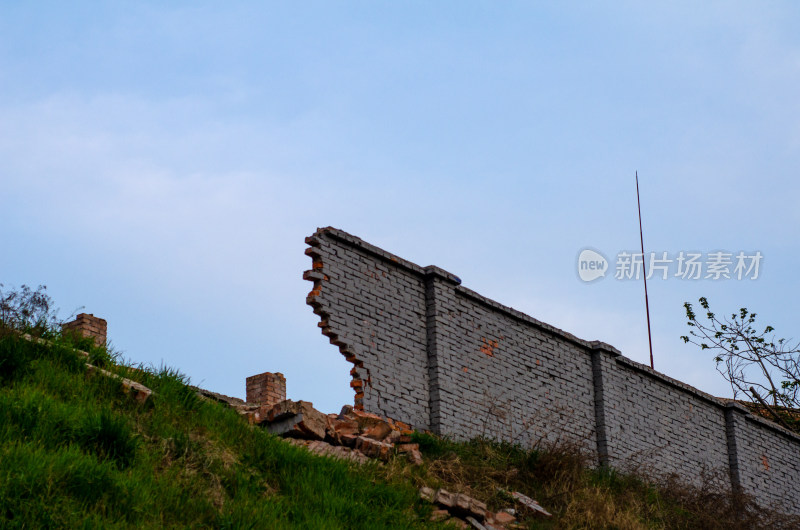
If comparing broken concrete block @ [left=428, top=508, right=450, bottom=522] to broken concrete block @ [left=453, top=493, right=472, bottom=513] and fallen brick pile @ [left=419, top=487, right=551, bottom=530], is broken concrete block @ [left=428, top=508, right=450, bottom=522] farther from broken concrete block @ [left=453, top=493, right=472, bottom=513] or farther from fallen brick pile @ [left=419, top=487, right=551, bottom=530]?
broken concrete block @ [left=453, top=493, right=472, bottom=513]

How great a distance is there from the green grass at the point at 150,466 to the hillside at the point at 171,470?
1 centimetres

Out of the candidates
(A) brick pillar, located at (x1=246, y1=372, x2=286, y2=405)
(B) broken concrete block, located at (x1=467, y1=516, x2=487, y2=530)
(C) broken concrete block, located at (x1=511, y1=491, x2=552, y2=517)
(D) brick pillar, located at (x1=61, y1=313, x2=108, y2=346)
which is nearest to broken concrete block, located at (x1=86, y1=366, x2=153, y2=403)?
(B) broken concrete block, located at (x1=467, y1=516, x2=487, y2=530)

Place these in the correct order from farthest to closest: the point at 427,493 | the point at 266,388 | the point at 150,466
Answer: the point at 266,388 → the point at 427,493 → the point at 150,466

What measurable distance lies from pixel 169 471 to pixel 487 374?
6.08 meters

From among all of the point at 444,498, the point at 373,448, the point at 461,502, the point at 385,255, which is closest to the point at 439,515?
the point at 444,498

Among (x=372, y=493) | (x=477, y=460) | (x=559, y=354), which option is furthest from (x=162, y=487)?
(x=559, y=354)

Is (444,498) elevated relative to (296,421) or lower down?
lower down

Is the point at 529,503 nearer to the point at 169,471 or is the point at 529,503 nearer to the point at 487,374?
the point at 487,374

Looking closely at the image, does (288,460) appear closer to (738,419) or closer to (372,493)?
(372,493)

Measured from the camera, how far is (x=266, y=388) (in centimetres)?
1552

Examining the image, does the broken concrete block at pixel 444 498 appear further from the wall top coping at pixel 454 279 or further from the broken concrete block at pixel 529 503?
the wall top coping at pixel 454 279

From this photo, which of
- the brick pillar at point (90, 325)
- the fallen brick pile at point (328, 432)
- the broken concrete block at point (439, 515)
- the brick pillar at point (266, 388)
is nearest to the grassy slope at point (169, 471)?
the broken concrete block at point (439, 515)

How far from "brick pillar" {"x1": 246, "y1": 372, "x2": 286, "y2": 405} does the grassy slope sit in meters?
5.53

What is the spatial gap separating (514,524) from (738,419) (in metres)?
8.70
